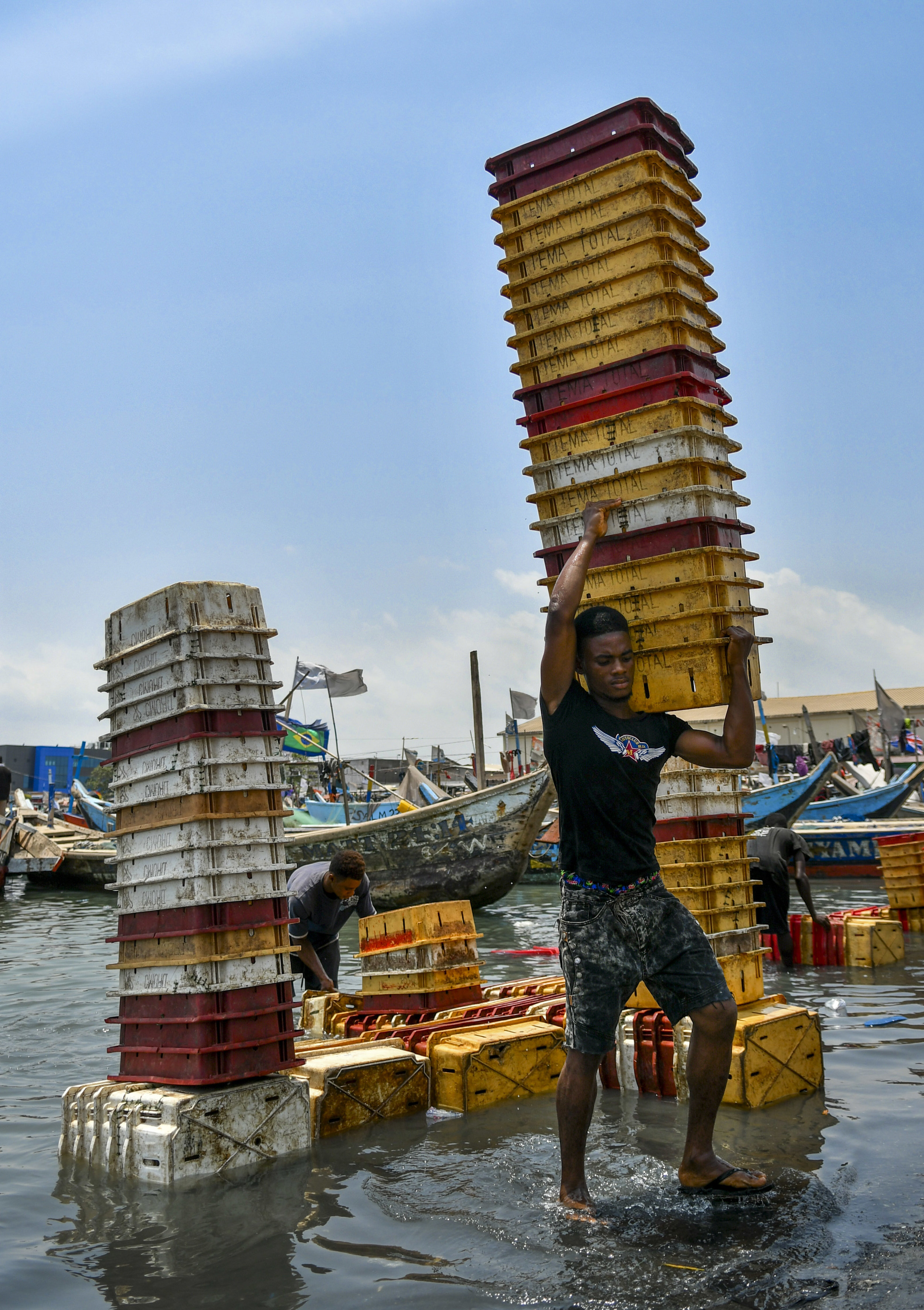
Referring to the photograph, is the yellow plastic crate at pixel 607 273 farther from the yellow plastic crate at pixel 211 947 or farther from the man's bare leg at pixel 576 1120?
the man's bare leg at pixel 576 1120

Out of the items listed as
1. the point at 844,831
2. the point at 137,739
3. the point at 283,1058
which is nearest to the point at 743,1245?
the point at 283,1058

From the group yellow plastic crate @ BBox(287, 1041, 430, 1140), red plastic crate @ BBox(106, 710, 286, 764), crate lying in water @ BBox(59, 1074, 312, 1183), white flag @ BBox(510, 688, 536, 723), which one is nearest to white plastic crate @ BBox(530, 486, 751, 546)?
red plastic crate @ BBox(106, 710, 286, 764)

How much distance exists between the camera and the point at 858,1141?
13.8ft

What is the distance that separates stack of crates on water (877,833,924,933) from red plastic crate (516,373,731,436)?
802 cm

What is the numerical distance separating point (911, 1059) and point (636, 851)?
347 centimetres

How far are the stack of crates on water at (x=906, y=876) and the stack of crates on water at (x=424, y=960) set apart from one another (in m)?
6.88

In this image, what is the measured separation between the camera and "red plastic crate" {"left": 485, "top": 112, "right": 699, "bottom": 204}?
495 centimetres

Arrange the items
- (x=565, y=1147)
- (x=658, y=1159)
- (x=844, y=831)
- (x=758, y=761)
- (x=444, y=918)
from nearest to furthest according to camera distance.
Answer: (x=565, y=1147), (x=658, y=1159), (x=444, y=918), (x=844, y=831), (x=758, y=761)

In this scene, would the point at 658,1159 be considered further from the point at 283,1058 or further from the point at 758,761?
the point at 758,761

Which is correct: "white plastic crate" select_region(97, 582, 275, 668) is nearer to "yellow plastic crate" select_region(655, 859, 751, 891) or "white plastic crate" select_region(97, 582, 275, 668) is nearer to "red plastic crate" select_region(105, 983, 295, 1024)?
"red plastic crate" select_region(105, 983, 295, 1024)

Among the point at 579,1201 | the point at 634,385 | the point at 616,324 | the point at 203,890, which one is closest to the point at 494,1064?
the point at 579,1201

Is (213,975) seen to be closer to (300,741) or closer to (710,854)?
(710,854)

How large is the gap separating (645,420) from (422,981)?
3724 mm

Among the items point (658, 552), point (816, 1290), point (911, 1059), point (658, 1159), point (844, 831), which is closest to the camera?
point (816, 1290)
